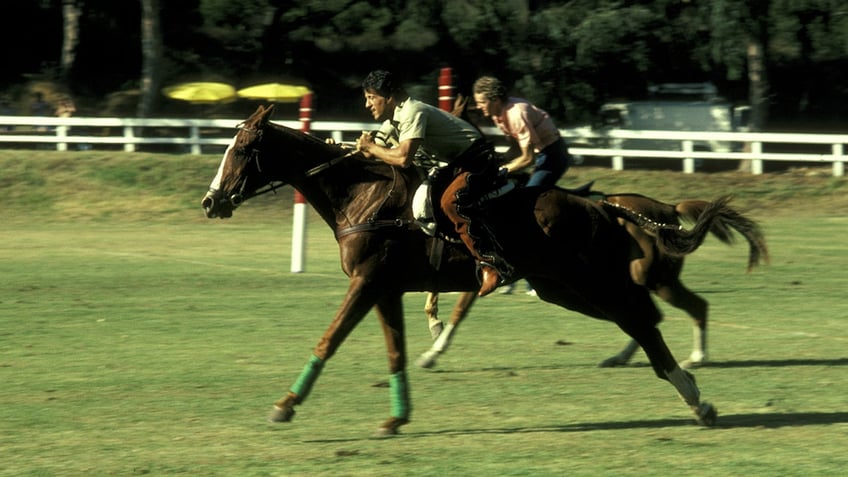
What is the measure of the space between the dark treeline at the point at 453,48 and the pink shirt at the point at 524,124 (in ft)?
78.1

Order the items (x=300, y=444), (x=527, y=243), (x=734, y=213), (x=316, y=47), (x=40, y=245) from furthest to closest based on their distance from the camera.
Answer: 1. (x=316, y=47)
2. (x=40, y=245)
3. (x=734, y=213)
4. (x=527, y=243)
5. (x=300, y=444)

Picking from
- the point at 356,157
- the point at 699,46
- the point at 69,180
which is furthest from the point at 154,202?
the point at 356,157

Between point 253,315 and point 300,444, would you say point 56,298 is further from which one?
point 300,444

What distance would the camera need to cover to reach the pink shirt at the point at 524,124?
43.0 ft

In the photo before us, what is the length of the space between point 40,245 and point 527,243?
581 inches

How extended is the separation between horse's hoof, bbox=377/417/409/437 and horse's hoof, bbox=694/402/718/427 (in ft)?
6.11

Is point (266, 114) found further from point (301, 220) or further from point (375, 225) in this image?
point (301, 220)

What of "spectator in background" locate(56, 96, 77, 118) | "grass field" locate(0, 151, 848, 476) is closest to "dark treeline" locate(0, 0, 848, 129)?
"spectator in background" locate(56, 96, 77, 118)

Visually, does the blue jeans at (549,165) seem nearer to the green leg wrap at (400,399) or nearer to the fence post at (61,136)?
the green leg wrap at (400,399)

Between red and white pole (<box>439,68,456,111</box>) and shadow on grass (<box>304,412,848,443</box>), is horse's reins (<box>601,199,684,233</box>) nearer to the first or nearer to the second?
shadow on grass (<box>304,412,848,443</box>)

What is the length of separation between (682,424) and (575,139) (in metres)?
28.0

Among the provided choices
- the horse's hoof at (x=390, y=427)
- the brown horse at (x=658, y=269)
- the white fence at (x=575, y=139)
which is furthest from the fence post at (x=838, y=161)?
the horse's hoof at (x=390, y=427)

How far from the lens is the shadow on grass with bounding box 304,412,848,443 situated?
925cm

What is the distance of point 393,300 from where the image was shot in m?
9.72
